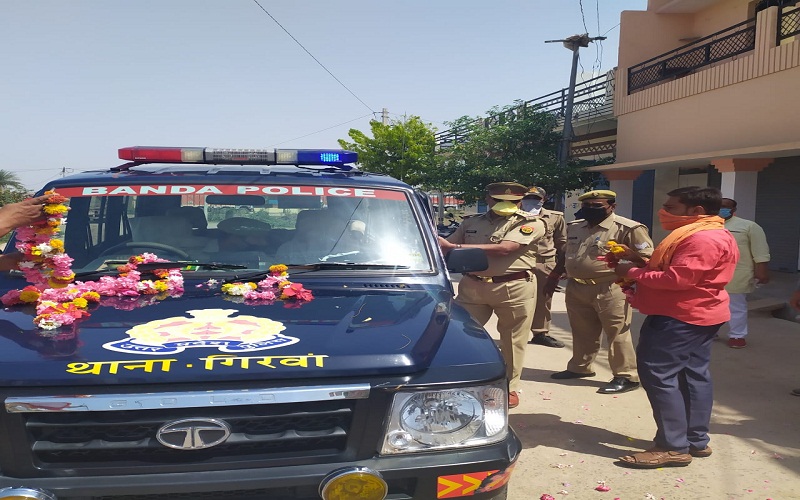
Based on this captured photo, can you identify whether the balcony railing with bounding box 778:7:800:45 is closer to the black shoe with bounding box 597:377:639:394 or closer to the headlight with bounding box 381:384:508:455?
the black shoe with bounding box 597:377:639:394

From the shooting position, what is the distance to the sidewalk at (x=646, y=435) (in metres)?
3.30

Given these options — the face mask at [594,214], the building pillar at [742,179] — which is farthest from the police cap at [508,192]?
the building pillar at [742,179]

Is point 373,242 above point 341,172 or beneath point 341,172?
beneath

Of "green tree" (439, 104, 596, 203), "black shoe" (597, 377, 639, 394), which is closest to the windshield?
"black shoe" (597, 377, 639, 394)

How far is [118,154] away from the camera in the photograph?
11.8ft

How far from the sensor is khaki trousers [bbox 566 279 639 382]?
15.8 feet

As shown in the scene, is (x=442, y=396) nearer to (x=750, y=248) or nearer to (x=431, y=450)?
(x=431, y=450)

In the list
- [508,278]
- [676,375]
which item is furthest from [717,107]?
[676,375]

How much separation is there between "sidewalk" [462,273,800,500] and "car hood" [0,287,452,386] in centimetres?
156

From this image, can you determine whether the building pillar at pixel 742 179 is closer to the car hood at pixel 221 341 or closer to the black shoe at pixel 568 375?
the black shoe at pixel 568 375

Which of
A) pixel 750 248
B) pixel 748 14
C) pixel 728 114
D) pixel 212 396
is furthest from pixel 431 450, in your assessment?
pixel 748 14

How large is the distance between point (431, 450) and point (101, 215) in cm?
220

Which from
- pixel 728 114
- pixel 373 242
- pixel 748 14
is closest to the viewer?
pixel 373 242

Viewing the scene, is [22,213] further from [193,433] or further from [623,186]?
[623,186]
